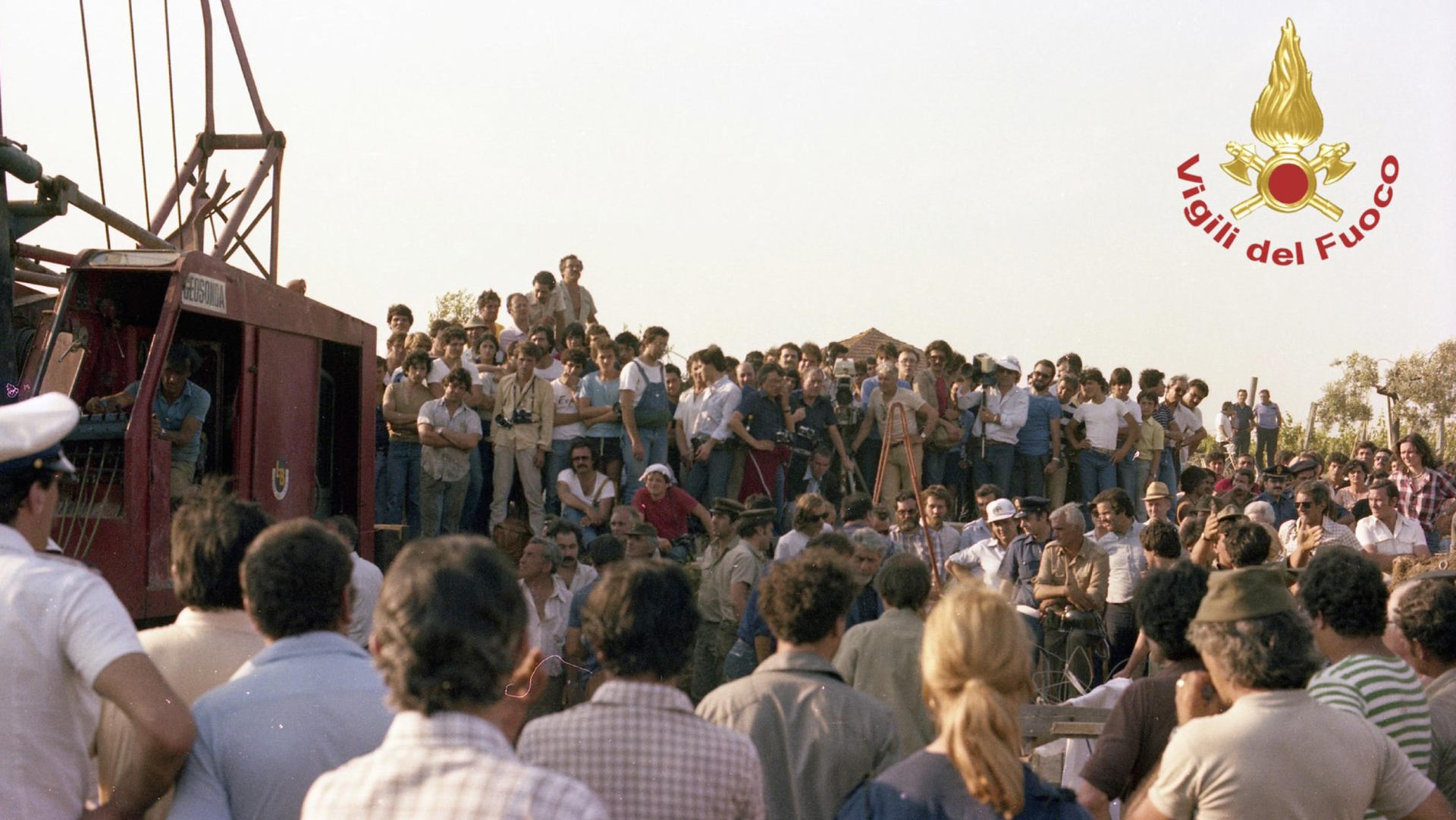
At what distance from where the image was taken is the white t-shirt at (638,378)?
40.1ft

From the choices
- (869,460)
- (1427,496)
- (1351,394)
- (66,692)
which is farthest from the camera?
(1351,394)

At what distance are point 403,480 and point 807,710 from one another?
8699mm

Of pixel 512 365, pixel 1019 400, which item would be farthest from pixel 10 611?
pixel 1019 400

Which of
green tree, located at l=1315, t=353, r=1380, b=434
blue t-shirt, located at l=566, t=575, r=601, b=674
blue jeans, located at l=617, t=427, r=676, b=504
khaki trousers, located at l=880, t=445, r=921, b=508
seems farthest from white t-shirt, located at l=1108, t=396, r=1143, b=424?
green tree, located at l=1315, t=353, r=1380, b=434

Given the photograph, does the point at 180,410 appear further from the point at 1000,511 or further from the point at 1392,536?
the point at 1392,536

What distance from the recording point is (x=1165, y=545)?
8680 mm

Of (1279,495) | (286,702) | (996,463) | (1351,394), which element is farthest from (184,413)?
(1351,394)

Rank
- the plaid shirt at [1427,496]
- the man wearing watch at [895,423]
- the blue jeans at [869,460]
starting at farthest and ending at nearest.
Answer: the blue jeans at [869,460]
the man wearing watch at [895,423]
the plaid shirt at [1427,496]

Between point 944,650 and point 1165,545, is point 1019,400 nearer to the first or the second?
point 1165,545

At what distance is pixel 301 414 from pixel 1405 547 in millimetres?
8164

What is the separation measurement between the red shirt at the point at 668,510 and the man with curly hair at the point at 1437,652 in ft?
24.5

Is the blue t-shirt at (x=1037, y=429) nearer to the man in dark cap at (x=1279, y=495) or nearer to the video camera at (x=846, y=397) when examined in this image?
the video camera at (x=846, y=397)

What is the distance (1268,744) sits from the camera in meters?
3.29

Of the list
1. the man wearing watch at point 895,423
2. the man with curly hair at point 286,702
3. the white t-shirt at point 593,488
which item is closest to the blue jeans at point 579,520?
the white t-shirt at point 593,488
